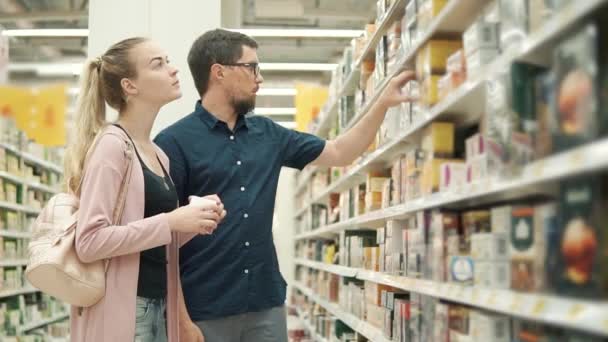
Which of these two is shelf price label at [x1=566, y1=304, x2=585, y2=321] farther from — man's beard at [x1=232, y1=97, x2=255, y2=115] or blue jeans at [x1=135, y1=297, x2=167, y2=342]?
man's beard at [x1=232, y1=97, x2=255, y2=115]

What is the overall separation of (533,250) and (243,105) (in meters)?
1.77

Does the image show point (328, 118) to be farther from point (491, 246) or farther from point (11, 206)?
point (491, 246)

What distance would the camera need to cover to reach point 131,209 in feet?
8.20

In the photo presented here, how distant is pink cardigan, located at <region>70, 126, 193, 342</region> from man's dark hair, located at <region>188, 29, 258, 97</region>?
2.78 feet

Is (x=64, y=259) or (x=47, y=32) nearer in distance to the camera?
(x=64, y=259)

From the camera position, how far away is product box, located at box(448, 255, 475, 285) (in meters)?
2.12

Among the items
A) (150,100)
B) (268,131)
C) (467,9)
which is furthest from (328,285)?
(467,9)

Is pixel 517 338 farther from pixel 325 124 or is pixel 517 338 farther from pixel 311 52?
pixel 311 52

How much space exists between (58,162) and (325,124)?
5478 millimetres

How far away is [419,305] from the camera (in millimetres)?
2701

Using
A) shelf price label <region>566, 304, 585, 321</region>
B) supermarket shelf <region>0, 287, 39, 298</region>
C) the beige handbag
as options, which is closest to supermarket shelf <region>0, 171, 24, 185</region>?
supermarket shelf <region>0, 287, 39, 298</region>

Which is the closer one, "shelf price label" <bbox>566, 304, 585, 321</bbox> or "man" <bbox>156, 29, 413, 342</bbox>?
"shelf price label" <bbox>566, 304, 585, 321</bbox>

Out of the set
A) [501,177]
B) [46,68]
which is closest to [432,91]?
[501,177]

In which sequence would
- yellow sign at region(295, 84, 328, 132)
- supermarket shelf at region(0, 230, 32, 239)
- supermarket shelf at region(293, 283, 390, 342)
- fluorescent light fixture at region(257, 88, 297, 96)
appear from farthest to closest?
fluorescent light fixture at region(257, 88, 297, 96), yellow sign at region(295, 84, 328, 132), supermarket shelf at region(0, 230, 32, 239), supermarket shelf at region(293, 283, 390, 342)
